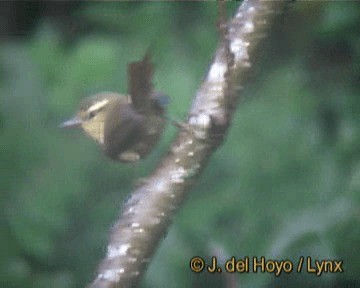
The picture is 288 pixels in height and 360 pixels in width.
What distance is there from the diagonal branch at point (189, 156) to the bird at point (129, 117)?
56 millimetres

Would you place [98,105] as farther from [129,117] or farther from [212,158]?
[212,158]

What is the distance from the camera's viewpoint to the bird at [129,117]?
156 cm

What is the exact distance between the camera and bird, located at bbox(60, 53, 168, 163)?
5.13ft

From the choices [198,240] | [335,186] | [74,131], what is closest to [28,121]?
[74,131]

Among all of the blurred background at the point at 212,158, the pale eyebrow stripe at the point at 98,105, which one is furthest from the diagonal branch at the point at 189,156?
the pale eyebrow stripe at the point at 98,105

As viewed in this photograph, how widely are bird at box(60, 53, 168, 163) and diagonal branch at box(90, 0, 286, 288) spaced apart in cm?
6

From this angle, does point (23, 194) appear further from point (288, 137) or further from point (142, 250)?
point (288, 137)

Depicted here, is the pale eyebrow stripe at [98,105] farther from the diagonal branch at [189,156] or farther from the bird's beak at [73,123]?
the diagonal branch at [189,156]

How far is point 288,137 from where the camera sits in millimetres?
1581

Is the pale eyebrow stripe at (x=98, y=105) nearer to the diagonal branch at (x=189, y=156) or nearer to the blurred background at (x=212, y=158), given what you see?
the blurred background at (x=212, y=158)

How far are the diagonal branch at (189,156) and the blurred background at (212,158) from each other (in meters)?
0.02

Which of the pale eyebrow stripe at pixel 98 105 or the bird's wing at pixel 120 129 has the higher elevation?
the pale eyebrow stripe at pixel 98 105

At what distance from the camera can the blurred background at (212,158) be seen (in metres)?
1.58

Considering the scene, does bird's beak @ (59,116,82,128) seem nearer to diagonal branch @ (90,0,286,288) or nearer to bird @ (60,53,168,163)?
bird @ (60,53,168,163)
